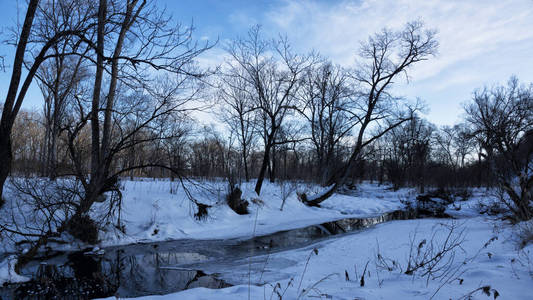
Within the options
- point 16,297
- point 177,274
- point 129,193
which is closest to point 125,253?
point 177,274

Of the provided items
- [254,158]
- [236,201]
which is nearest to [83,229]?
[236,201]

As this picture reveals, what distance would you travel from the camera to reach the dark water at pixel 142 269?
5.36 meters

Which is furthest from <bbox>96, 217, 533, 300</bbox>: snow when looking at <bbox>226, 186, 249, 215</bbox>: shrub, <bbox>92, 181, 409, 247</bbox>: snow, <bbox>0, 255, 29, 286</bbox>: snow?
<bbox>226, 186, 249, 215</bbox>: shrub

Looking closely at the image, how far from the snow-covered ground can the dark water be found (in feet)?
1.55

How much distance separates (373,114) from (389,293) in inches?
653

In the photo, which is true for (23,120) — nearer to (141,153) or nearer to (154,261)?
(141,153)

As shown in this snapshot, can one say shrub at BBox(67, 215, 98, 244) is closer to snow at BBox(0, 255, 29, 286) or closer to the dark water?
the dark water

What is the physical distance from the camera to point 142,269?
6.80 m

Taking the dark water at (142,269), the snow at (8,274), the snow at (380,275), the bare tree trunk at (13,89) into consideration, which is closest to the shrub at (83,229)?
the dark water at (142,269)

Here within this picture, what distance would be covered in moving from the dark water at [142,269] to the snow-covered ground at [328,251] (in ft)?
1.55

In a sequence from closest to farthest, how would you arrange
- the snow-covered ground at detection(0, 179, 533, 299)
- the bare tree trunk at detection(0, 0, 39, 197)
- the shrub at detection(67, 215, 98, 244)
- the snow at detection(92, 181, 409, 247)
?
the snow-covered ground at detection(0, 179, 533, 299) < the bare tree trunk at detection(0, 0, 39, 197) < the shrub at detection(67, 215, 98, 244) < the snow at detection(92, 181, 409, 247)

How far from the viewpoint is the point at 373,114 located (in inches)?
746

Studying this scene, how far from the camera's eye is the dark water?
5.36 meters

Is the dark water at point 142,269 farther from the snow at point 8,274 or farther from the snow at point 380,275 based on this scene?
the snow at point 380,275
